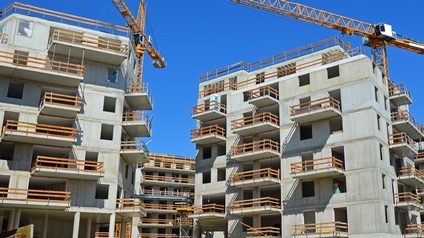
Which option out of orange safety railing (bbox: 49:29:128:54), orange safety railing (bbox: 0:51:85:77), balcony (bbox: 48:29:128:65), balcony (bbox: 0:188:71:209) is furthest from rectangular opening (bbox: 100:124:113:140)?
balcony (bbox: 0:188:71:209)

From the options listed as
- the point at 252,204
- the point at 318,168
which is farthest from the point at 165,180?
the point at 318,168

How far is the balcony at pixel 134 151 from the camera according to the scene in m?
46.8

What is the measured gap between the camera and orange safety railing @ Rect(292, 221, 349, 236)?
135 feet

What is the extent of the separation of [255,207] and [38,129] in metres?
22.8

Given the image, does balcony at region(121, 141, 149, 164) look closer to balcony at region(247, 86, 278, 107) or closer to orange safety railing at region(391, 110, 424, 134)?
balcony at region(247, 86, 278, 107)

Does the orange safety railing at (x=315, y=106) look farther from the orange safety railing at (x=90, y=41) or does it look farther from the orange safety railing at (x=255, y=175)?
the orange safety railing at (x=90, y=41)

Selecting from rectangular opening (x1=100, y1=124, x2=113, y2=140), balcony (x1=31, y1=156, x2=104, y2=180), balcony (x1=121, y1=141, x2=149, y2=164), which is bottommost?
balcony (x1=31, y1=156, x2=104, y2=180)

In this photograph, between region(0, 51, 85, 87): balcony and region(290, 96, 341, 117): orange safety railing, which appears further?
region(290, 96, 341, 117): orange safety railing

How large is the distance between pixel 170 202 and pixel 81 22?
155 feet

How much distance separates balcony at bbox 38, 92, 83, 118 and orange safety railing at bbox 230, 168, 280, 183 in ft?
60.0

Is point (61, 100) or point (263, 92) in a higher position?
point (263, 92)

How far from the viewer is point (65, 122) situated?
46250 millimetres

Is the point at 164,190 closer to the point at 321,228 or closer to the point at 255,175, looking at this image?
the point at 255,175

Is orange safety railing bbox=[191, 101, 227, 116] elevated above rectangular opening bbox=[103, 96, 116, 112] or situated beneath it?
elevated above
